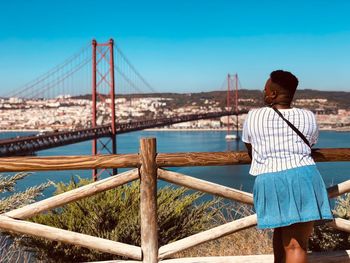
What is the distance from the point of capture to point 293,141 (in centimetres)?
189

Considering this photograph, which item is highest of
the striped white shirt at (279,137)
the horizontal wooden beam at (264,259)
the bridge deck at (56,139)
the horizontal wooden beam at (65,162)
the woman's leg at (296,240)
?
the striped white shirt at (279,137)

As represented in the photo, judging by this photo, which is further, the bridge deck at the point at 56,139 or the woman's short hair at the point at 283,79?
the bridge deck at the point at 56,139

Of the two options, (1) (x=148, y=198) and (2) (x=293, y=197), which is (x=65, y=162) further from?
(2) (x=293, y=197)

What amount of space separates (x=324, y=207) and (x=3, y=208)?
216 cm

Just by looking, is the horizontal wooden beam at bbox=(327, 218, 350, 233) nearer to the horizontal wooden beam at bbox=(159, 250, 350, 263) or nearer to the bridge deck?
the horizontal wooden beam at bbox=(159, 250, 350, 263)

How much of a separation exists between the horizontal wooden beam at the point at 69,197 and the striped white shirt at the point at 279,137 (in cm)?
71

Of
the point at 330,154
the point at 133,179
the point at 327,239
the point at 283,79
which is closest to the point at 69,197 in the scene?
the point at 133,179

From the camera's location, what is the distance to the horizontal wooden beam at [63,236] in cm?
232

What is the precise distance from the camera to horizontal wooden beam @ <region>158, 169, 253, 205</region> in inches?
94.8

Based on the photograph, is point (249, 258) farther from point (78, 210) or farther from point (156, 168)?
point (78, 210)

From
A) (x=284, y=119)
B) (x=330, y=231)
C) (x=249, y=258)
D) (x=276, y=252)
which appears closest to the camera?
(x=284, y=119)

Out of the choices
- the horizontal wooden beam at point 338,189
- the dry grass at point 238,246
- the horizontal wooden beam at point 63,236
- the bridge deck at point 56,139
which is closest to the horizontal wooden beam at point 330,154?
the horizontal wooden beam at point 338,189

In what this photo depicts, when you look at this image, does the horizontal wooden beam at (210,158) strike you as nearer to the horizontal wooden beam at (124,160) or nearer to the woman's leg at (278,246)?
the horizontal wooden beam at (124,160)

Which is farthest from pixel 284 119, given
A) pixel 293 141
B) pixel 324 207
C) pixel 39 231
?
pixel 39 231
